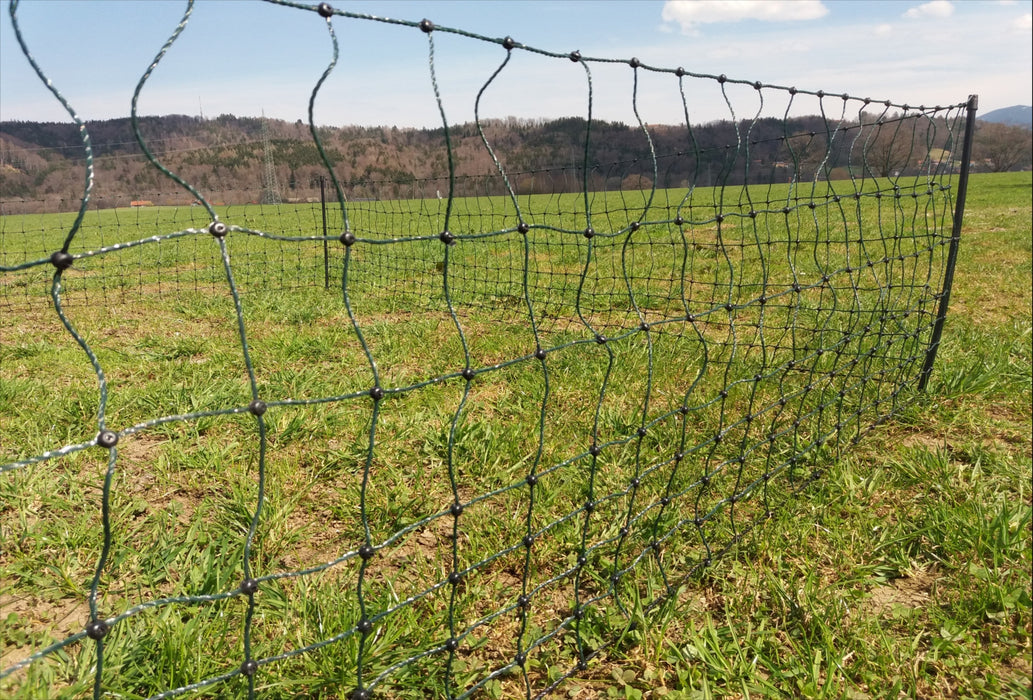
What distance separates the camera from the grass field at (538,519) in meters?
1.66

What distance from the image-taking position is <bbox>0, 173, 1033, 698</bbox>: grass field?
1.66m

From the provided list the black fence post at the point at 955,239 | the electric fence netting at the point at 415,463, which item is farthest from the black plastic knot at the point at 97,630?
the black fence post at the point at 955,239

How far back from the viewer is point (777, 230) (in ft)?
32.2

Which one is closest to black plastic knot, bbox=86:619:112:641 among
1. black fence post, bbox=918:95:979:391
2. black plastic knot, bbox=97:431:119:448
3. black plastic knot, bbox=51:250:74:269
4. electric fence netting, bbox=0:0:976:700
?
electric fence netting, bbox=0:0:976:700

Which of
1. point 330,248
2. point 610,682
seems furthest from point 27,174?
point 610,682

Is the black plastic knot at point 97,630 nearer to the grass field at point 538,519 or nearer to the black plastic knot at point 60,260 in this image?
the grass field at point 538,519

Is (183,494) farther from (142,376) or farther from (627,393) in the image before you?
(627,393)

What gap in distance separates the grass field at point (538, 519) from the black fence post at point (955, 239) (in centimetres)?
9

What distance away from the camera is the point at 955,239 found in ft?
10.4

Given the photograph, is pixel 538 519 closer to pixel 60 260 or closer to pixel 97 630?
pixel 97 630

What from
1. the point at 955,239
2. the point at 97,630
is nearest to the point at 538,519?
the point at 97,630

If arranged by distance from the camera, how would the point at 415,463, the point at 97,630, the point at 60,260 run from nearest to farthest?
the point at 60,260
the point at 97,630
the point at 415,463

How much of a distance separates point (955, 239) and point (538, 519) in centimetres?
271

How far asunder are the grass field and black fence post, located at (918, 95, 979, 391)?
9 cm
